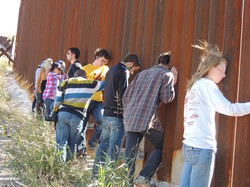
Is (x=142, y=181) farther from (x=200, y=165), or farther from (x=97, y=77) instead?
(x=97, y=77)

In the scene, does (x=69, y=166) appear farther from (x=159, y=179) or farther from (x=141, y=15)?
(x=141, y=15)

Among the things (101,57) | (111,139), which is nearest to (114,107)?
(111,139)

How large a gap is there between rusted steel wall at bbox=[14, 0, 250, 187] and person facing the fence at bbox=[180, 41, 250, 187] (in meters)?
0.44

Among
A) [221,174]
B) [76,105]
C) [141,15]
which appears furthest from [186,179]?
[141,15]

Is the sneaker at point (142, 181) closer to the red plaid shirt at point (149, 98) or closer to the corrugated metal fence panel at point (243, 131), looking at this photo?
the red plaid shirt at point (149, 98)

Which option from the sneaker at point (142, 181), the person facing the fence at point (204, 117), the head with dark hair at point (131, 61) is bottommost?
the sneaker at point (142, 181)

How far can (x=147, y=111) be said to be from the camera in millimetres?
4547

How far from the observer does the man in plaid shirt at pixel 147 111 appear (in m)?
4.55

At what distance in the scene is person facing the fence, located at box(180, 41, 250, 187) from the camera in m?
3.38

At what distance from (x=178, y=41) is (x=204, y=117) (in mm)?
1732

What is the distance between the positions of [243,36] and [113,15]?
3.35 meters

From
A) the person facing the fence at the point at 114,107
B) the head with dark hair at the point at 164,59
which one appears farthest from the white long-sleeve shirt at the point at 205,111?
the person facing the fence at the point at 114,107

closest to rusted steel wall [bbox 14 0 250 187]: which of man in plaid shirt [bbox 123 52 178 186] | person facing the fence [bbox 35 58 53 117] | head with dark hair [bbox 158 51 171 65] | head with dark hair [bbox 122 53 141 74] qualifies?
head with dark hair [bbox 158 51 171 65]

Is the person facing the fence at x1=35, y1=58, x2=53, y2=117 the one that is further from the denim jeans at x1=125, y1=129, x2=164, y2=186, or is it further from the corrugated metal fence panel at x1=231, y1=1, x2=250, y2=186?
the corrugated metal fence panel at x1=231, y1=1, x2=250, y2=186
